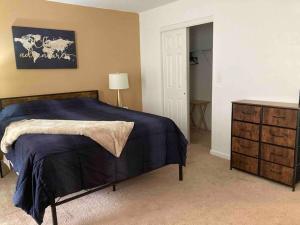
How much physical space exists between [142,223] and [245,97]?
2.09 m

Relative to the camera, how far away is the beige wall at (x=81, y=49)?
3545mm

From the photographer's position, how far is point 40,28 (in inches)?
146

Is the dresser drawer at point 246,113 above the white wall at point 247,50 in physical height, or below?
below

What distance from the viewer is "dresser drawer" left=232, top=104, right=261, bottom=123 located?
110 inches

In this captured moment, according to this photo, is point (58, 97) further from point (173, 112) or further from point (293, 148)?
point (293, 148)

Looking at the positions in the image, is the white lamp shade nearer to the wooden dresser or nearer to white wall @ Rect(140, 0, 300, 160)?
white wall @ Rect(140, 0, 300, 160)

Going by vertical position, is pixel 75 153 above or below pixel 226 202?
above

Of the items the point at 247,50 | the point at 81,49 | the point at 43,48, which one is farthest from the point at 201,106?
the point at 43,48

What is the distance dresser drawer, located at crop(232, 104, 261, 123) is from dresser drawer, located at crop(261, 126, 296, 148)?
0.15 m

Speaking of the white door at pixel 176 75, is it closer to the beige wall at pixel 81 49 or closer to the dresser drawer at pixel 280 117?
the beige wall at pixel 81 49

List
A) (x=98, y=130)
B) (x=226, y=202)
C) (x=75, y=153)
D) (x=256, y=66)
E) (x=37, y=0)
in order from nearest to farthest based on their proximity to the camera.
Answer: (x=75, y=153) < (x=98, y=130) < (x=226, y=202) < (x=256, y=66) < (x=37, y=0)

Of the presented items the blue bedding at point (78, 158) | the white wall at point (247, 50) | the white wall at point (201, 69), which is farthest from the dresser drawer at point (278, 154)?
the white wall at point (201, 69)

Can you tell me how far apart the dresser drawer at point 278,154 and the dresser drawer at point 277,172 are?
0.18 feet

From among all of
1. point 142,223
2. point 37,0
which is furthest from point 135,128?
point 37,0
